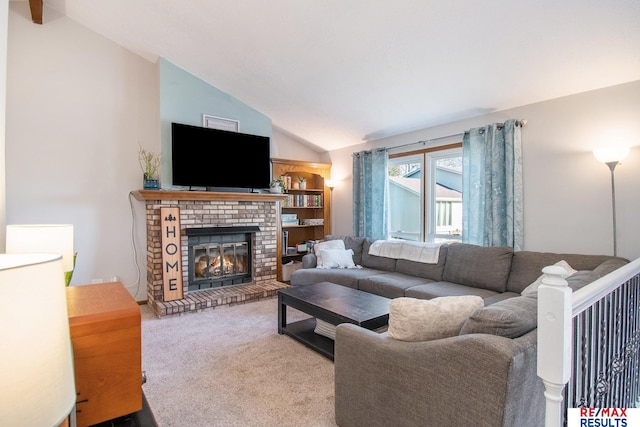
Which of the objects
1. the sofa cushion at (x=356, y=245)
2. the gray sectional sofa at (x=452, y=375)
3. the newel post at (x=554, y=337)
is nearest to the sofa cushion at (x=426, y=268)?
the sofa cushion at (x=356, y=245)

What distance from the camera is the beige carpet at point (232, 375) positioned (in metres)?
2.04

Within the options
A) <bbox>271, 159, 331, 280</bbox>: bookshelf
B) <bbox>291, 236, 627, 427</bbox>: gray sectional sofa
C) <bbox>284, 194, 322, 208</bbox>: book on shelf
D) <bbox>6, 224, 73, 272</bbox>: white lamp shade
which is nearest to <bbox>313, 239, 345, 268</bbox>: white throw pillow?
<bbox>271, 159, 331, 280</bbox>: bookshelf

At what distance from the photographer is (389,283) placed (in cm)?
374

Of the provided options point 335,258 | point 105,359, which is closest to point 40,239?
point 105,359

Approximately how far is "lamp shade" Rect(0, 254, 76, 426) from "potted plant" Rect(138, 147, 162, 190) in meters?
3.59

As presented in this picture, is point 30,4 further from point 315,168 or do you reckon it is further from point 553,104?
point 553,104

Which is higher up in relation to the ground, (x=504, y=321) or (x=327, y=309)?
(x=504, y=321)

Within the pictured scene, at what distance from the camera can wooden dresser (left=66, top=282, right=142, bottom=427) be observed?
111cm

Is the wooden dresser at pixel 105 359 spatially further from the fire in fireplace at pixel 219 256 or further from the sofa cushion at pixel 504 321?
the fire in fireplace at pixel 219 256

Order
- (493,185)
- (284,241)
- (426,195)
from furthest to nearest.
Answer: (284,241) < (426,195) < (493,185)

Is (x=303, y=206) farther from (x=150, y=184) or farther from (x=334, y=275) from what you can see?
(x=150, y=184)

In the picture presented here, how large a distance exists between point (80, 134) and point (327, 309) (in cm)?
359

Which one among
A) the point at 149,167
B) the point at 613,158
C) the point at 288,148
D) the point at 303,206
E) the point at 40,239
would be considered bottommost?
the point at 40,239

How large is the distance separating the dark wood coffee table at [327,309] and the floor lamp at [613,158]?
2113 mm
